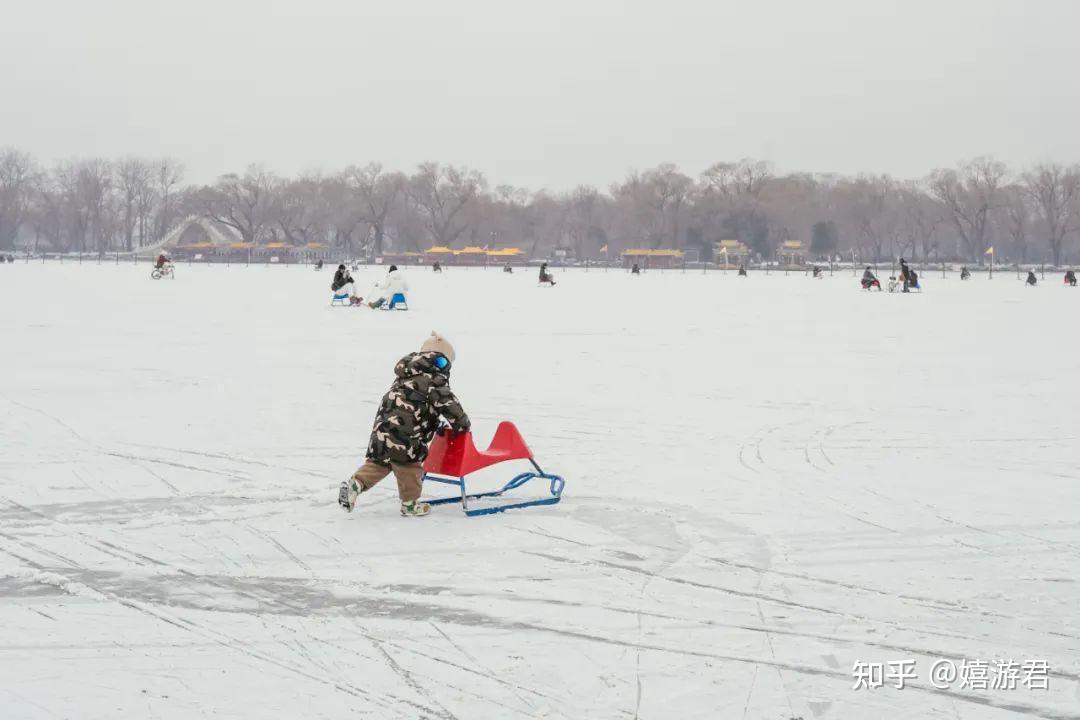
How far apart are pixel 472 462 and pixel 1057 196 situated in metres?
123

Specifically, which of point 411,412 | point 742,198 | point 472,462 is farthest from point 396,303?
point 742,198

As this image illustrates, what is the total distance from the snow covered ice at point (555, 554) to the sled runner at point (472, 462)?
15cm

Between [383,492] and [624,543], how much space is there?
1864 mm

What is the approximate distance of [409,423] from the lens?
20.5 ft

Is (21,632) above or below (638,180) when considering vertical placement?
below

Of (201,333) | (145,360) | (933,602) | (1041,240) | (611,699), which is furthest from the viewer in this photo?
(1041,240)

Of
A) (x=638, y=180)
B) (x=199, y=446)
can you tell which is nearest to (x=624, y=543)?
(x=199, y=446)

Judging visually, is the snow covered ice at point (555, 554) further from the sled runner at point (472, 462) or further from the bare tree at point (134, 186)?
the bare tree at point (134, 186)

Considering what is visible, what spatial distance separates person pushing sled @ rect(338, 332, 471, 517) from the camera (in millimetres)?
6250

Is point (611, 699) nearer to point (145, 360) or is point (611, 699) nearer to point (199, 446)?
point (199, 446)

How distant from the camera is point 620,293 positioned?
40.1 meters

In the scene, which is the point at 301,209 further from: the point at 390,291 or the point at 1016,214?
the point at 390,291

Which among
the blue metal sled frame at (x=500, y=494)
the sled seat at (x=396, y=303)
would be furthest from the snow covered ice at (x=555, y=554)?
the sled seat at (x=396, y=303)

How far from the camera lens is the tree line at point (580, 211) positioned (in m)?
118
